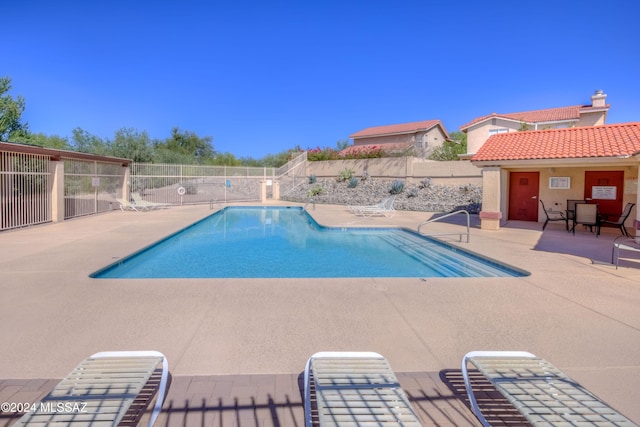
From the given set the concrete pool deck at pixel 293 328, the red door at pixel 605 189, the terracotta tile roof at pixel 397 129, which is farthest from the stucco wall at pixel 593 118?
the concrete pool deck at pixel 293 328

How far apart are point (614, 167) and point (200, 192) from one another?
72.0ft

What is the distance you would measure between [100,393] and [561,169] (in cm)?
1560

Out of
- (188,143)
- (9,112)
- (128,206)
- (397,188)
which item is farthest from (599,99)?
(188,143)

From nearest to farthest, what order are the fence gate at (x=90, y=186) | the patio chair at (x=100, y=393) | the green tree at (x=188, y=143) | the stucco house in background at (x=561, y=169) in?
the patio chair at (x=100, y=393), the stucco house in background at (x=561, y=169), the fence gate at (x=90, y=186), the green tree at (x=188, y=143)

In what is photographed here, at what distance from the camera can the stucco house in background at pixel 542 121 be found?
29.0 m

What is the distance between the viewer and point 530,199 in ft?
49.4

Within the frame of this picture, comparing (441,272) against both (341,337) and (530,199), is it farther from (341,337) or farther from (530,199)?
(530,199)

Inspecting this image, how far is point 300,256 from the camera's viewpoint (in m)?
9.88

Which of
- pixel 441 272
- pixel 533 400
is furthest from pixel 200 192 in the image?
pixel 533 400

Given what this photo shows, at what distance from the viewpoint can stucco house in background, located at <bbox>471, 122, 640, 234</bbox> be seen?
38.3ft

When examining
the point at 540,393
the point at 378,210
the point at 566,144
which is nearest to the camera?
the point at 540,393

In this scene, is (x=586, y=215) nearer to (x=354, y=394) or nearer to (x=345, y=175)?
(x=354, y=394)

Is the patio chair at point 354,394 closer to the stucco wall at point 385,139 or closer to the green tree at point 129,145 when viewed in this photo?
the green tree at point 129,145

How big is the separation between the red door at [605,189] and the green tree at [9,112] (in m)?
30.9
